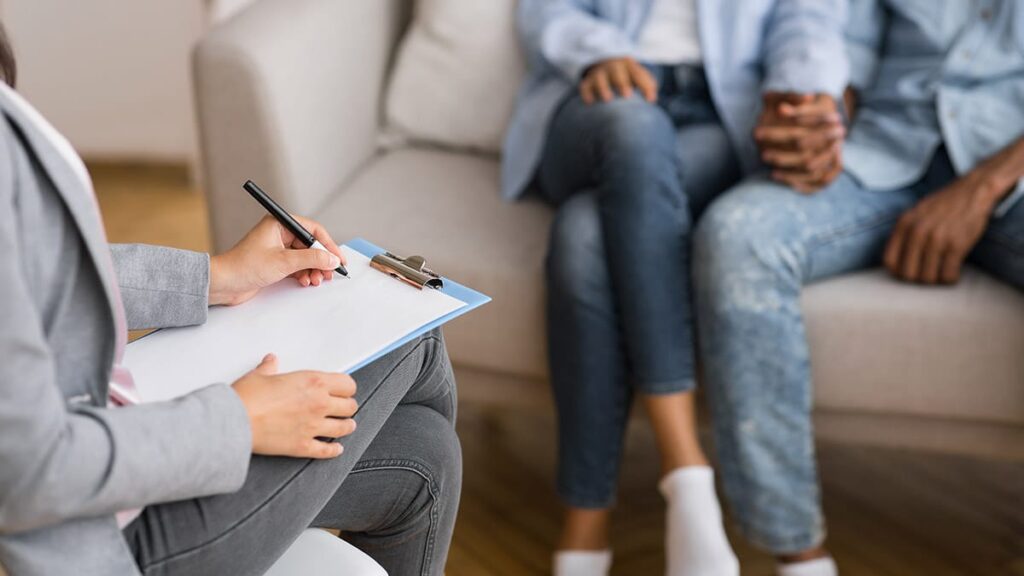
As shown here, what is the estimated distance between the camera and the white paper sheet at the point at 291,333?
81cm

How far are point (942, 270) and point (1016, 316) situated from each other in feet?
0.33

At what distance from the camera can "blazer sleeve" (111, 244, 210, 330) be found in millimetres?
878

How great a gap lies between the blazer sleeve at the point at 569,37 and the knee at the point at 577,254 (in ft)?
0.87

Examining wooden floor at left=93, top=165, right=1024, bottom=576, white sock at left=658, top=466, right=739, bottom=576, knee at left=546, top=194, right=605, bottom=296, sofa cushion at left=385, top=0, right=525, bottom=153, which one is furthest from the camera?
sofa cushion at left=385, top=0, right=525, bottom=153

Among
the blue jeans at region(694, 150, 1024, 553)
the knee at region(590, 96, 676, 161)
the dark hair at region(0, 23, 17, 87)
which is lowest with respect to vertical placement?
the blue jeans at region(694, 150, 1024, 553)

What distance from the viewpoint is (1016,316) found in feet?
4.37

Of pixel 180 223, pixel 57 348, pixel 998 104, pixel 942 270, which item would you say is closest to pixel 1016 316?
pixel 942 270

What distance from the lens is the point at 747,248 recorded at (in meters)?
1.37

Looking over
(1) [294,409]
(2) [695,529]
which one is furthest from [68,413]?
(2) [695,529]

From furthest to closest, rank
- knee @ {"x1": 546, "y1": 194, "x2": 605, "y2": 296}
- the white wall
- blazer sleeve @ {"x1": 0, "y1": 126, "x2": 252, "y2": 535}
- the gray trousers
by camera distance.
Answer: the white wall
knee @ {"x1": 546, "y1": 194, "x2": 605, "y2": 296}
the gray trousers
blazer sleeve @ {"x1": 0, "y1": 126, "x2": 252, "y2": 535}

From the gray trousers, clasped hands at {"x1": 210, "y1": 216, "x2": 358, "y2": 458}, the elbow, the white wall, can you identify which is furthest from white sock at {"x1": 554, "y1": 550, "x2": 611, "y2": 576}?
the white wall

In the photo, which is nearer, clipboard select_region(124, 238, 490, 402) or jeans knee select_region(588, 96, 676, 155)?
clipboard select_region(124, 238, 490, 402)

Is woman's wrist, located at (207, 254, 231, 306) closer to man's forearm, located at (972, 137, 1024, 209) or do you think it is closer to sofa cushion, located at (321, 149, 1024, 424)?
sofa cushion, located at (321, 149, 1024, 424)

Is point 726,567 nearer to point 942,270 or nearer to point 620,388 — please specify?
point 620,388
